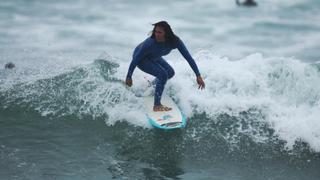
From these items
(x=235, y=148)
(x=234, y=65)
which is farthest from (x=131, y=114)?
(x=234, y=65)

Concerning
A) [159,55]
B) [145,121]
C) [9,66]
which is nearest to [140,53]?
[159,55]

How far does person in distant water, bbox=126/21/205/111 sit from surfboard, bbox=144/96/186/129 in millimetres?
105

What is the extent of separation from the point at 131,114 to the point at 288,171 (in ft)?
8.90

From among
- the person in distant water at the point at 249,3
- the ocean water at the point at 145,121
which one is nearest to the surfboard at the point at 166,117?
the ocean water at the point at 145,121

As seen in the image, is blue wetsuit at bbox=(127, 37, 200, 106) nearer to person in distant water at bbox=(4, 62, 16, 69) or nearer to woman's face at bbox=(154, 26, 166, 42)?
woman's face at bbox=(154, 26, 166, 42)

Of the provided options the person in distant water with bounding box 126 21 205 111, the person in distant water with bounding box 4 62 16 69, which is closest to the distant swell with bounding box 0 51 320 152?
the person in distant water with bounding box 126 21 205 111

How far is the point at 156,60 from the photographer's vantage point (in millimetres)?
8664

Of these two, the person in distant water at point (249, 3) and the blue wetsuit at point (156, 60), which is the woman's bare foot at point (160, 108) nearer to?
the blue wetsuit at point (156, 60)

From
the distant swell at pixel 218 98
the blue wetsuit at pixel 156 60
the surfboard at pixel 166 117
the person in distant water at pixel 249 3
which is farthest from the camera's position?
the person in distant water at pixel 249 3

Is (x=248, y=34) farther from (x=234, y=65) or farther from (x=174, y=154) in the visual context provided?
(x=174, y=154)

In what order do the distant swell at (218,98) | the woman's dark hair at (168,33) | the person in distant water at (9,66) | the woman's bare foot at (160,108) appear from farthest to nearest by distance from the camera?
the person in distant water at (9,66) → the woman's bare foot at (160,108) → the distant swell at (218,98) → the woman's dark hair at (168,33)

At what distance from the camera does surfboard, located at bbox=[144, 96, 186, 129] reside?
8.50 meters

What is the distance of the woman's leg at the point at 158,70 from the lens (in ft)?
28.1

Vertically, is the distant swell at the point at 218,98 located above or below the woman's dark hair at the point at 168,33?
below
